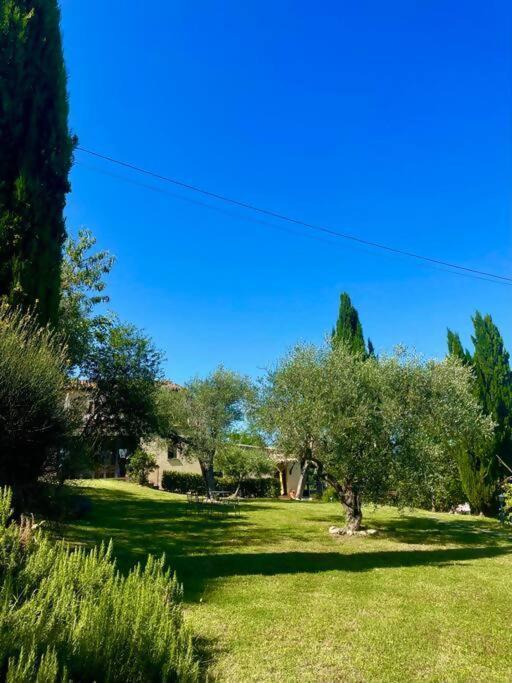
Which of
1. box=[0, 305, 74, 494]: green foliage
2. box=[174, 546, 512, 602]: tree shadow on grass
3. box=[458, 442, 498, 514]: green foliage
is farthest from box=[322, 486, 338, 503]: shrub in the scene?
box=[0, 305, 74, 494]: green foliage

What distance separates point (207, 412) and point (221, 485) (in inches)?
360

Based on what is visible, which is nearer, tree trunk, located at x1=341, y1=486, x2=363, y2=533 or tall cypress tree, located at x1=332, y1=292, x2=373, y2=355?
tree trunk, located at x1=341, y1=486, x2=363, y2=533

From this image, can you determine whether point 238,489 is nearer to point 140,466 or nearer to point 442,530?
point 140,466

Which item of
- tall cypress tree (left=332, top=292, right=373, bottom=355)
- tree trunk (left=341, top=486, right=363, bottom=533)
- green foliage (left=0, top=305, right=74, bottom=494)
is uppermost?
tall cypress tree (left=332, top=292, right=373, bottom=355)

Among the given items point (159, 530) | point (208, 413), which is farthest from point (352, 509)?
point (208, 413)

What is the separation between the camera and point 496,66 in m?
12.2

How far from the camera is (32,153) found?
30.0 feet

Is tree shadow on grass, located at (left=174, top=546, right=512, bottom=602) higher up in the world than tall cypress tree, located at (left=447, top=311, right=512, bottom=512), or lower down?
lower down

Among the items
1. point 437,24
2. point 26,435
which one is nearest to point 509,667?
point 26,435

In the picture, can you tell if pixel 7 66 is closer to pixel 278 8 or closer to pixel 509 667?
pixel 278 8

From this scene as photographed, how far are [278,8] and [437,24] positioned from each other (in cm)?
415

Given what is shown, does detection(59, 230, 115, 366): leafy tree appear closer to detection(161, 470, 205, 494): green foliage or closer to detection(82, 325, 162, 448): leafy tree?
detection(82, 325, 162, 448): leafy tree

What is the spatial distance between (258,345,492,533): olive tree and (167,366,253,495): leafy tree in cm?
1378

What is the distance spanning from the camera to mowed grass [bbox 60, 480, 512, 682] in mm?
4457
